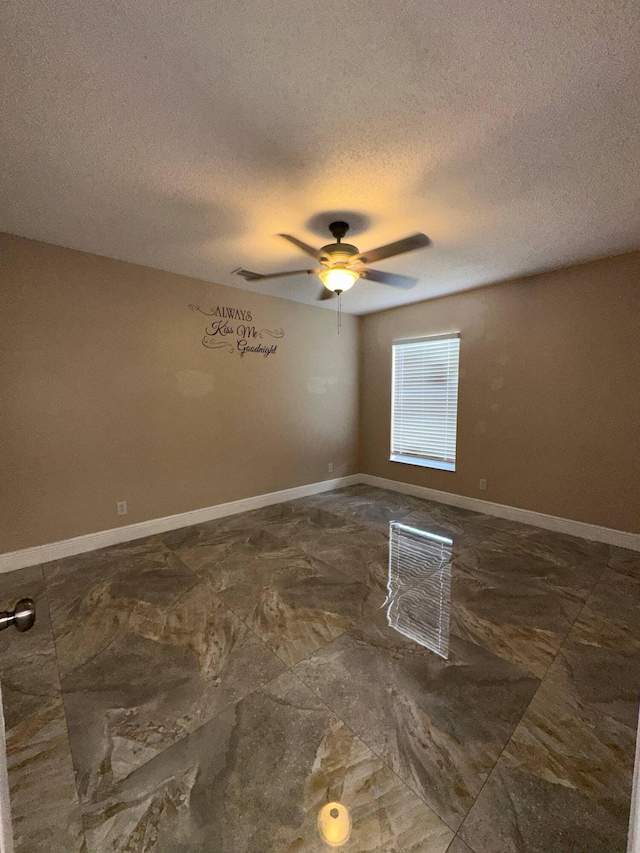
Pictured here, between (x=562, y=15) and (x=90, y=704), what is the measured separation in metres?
3.14

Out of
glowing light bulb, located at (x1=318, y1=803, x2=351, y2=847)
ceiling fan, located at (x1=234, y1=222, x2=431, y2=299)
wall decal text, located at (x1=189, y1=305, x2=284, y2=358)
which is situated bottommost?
glowing light bulb, located at (x1=318, y1=803, x2=351, y2=847)

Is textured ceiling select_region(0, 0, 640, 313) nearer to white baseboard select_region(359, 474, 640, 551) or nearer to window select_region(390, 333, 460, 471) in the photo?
window select_region(390, 333, 460, 471)

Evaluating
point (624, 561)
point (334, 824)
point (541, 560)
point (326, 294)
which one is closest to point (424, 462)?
point (541, 560)

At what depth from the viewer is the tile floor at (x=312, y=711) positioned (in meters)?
1.10

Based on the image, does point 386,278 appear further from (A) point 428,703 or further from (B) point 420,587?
(A) point 428,703

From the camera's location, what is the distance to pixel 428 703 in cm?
151

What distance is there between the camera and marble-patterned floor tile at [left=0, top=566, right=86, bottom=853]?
1.08 metres

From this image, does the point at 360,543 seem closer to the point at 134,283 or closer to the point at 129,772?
the point at 129,772

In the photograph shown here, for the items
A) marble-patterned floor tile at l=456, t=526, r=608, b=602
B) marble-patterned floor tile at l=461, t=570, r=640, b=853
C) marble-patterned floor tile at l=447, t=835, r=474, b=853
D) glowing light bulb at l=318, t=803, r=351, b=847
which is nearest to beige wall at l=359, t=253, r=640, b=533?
A: marble-patterned floor tile at l=456, t=526, r=608, b=602

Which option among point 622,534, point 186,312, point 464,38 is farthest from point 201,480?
point 622,534

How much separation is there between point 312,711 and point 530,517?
3.00 m

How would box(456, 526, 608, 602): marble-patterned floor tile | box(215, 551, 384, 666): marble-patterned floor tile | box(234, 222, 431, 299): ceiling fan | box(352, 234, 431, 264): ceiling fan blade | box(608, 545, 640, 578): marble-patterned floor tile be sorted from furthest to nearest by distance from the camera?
box(608, 545, 640, 578): marble-patterned floor tile
box(456, 526, 608, 602): marble-patterned floor tile
box(234, 222, 431, 299): ceiling fan
box(352, 234, 431, 264): ceiling fan blade
box(215, 551, 384, 666): marble-patterned floor tile

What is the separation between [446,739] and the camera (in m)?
1.36

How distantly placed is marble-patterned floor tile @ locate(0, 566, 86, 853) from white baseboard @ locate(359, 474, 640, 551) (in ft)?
12.4
